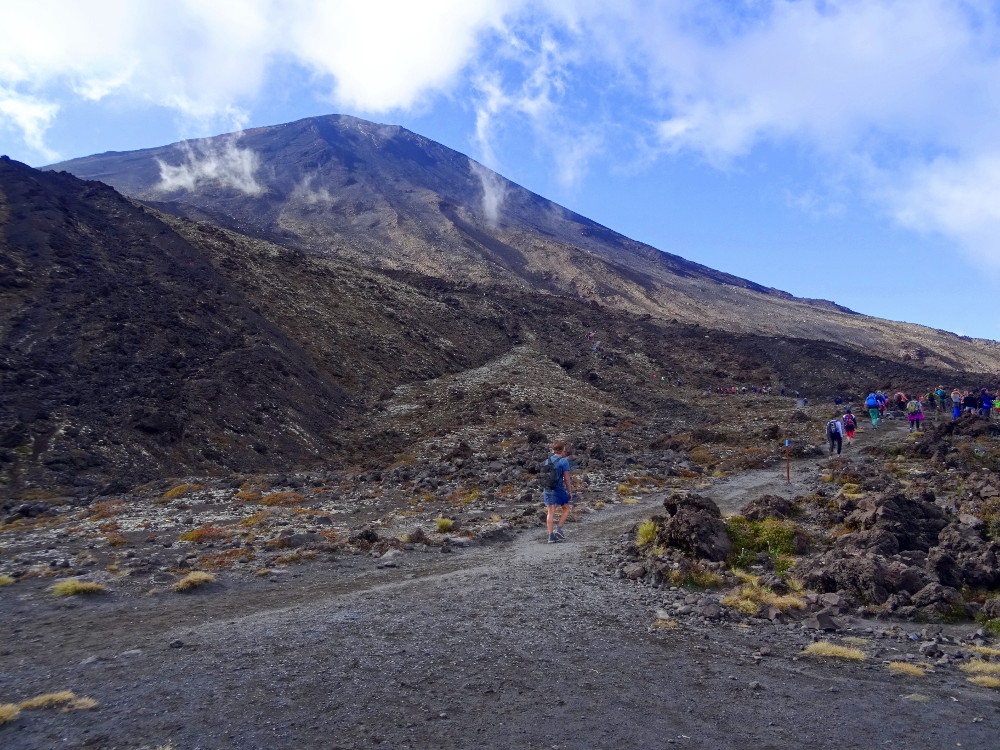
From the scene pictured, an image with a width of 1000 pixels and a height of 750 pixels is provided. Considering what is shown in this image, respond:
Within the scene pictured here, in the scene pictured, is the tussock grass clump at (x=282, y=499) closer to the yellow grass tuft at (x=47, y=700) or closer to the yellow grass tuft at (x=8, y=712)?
the yellow grass tuft at (x=47, y=700)

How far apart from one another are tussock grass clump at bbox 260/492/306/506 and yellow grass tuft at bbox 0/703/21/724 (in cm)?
1099

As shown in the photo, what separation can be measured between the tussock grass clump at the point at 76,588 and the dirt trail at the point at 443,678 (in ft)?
Result: 0.82

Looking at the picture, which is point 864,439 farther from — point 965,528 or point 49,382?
point 49,382

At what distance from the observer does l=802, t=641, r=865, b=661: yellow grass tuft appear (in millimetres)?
6457

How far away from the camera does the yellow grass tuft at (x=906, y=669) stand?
6.08 meters

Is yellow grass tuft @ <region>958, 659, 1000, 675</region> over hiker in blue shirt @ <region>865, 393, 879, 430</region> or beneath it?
beneath

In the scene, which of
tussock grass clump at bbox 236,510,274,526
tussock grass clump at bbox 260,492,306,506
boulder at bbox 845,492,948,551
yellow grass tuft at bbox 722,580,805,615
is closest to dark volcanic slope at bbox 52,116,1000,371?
tussock grass clump at bbox 260,492,306,506

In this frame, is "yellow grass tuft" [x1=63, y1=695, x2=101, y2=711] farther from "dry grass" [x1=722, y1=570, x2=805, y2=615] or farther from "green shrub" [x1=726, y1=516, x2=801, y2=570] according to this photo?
"green shrub" [x1=726, y1=516, x2=801, y2=570]

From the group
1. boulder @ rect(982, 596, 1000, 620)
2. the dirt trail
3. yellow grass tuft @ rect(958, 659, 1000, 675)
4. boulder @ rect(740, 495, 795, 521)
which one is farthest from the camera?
boulder @ rect(740, 495, 795, 521)

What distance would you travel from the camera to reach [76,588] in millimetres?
8875

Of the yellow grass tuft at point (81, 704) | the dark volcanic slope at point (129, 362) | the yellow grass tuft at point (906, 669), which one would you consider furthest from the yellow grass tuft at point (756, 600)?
the dark volcanic slope at point (129, 362)

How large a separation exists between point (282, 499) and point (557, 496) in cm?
782

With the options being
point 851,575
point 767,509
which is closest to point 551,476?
point 767,509

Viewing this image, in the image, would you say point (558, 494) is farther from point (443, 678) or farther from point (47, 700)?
point (47, 700)
